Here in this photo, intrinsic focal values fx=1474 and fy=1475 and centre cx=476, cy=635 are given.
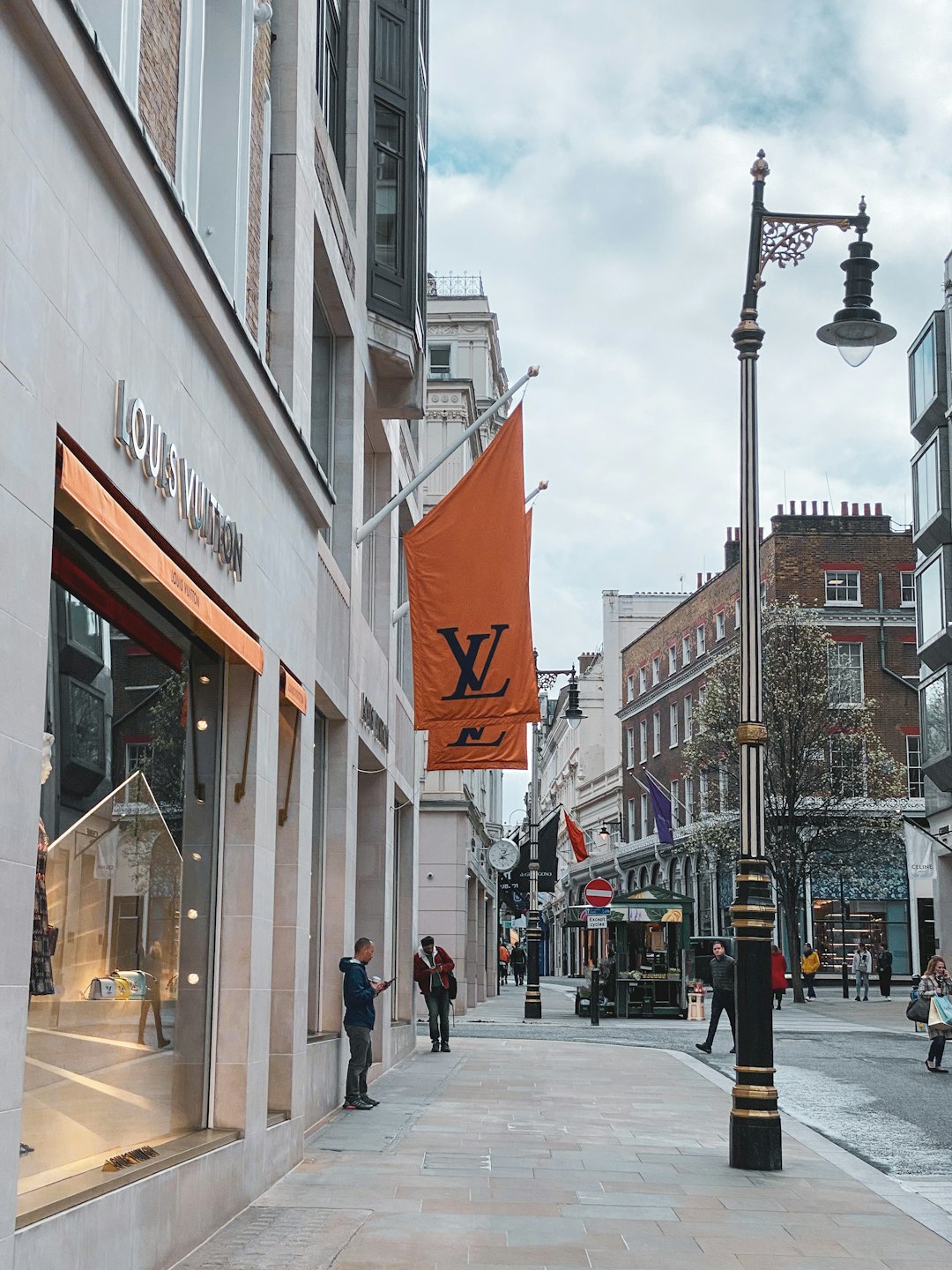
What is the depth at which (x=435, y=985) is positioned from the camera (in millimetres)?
22828

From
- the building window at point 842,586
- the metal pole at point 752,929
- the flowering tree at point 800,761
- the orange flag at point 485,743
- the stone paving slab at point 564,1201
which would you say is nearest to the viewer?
the stone paving slab at point 564,1201

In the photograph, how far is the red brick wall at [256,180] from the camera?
431 inches

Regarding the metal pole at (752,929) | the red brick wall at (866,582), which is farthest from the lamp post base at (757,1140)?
the red brick wall at (866,582)

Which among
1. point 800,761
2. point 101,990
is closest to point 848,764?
point 800,761

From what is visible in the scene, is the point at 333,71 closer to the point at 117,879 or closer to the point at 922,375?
the point at 117,879

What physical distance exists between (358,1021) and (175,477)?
8.25 meters

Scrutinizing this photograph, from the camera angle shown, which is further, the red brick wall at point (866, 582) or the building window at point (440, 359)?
the red brick wall at point (866, 582)

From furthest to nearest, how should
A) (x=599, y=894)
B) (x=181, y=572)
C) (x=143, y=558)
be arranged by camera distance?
(x=599, y=894)
(x=181, y=572)
(x=143, y=558)

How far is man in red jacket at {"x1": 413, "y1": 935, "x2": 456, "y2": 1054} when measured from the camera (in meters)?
22.8

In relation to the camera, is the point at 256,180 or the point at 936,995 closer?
the point at 256,180

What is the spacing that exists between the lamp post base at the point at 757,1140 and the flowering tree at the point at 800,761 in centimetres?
3191

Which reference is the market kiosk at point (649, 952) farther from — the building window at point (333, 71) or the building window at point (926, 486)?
the building window at point (333, 71)

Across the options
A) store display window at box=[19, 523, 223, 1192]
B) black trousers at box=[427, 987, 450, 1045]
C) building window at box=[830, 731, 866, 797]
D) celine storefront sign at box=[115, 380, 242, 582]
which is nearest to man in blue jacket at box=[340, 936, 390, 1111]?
store display window at box=[19, 523, 223, 1192]

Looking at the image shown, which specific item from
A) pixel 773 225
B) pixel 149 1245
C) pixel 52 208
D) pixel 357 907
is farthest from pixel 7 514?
pixel 357 907
